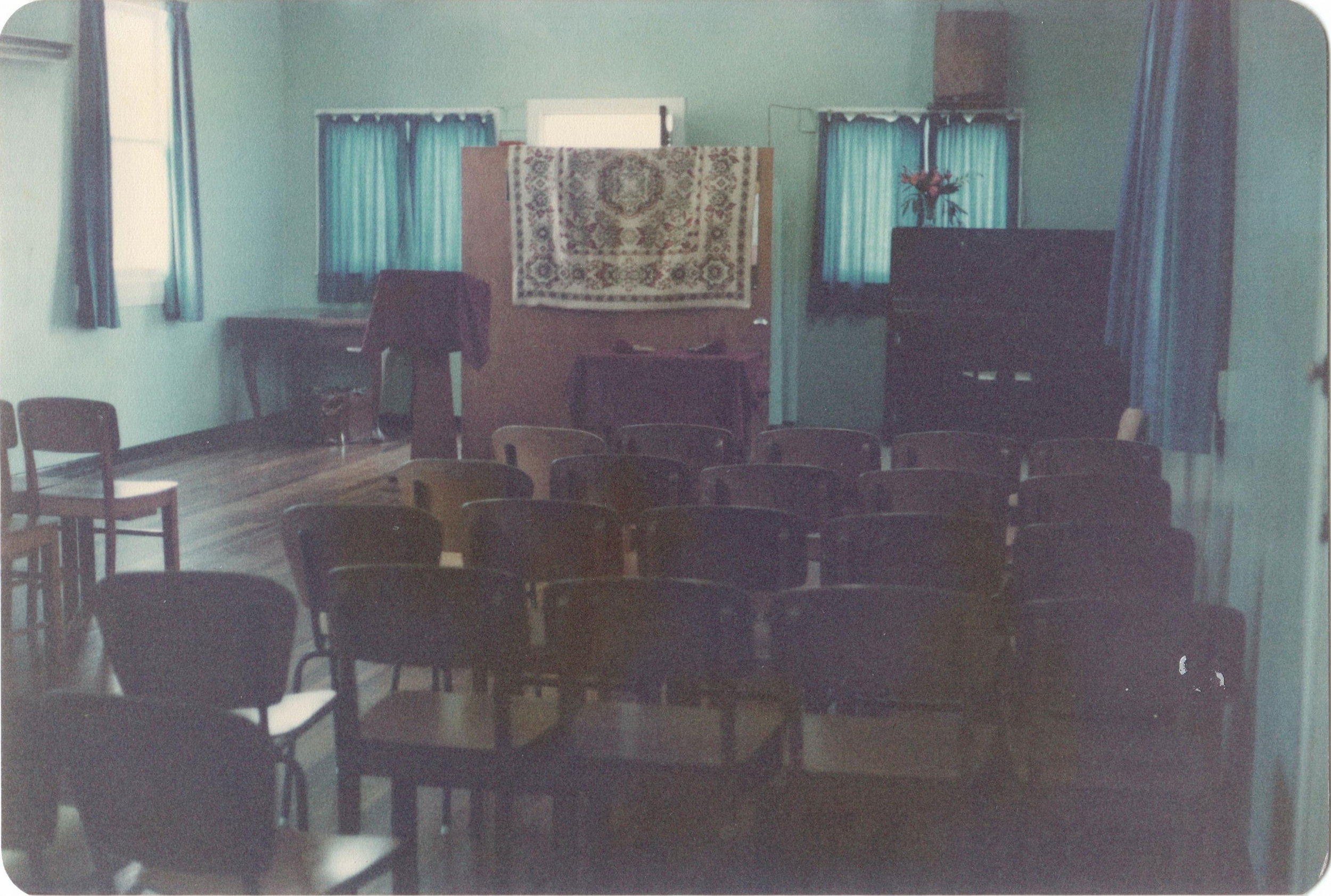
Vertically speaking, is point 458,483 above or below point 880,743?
above

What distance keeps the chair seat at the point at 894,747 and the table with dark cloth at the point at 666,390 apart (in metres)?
4.35

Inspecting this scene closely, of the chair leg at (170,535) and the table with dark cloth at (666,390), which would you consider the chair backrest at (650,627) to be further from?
the table with dark cloth at (666,390)

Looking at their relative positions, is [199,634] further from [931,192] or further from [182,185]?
[931,192]

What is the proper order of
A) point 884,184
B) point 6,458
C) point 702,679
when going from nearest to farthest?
point 702,679
point 6,458
point 884,184

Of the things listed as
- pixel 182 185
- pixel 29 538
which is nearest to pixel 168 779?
pixel 29 538

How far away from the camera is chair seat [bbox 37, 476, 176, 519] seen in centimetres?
492

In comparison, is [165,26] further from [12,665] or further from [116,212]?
[12,665]

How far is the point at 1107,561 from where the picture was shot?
312 centimetres

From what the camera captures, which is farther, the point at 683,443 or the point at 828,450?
the point at 683,443

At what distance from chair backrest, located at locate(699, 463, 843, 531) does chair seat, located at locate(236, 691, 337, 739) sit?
1.46 metres

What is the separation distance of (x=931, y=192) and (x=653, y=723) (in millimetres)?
7181

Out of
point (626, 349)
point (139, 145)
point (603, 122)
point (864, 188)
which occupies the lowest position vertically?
point (626, 349)

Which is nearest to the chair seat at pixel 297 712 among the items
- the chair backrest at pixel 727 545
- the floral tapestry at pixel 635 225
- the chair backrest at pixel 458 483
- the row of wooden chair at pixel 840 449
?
the chair backrest at pixel 727 545

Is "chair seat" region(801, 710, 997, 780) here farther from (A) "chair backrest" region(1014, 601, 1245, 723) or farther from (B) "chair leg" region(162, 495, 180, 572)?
(B) "chair leg" region(162, 495, 180, 572)
